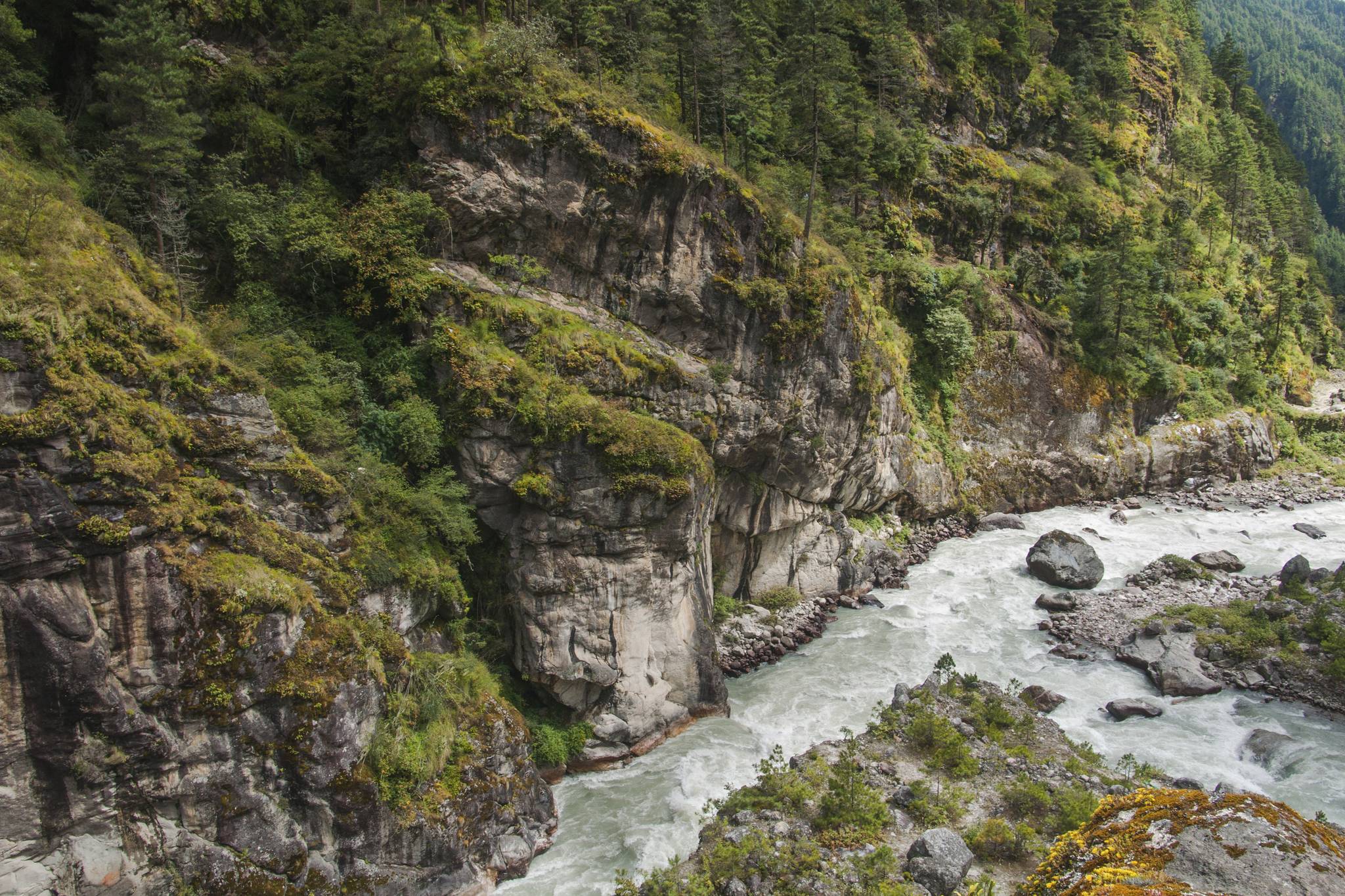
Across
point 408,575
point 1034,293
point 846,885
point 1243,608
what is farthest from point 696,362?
point 1034,293

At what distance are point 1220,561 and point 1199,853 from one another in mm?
27812

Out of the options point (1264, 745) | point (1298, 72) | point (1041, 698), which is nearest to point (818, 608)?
point (1041, 698)

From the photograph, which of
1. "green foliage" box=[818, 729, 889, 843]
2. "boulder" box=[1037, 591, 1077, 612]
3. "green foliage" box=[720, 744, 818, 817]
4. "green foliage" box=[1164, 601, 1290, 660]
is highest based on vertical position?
"green foliage" box=[818, 729, 889, 843]

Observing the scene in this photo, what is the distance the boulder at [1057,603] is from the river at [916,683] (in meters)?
0.66

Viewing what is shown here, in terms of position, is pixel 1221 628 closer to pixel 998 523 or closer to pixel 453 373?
pixel 998 523

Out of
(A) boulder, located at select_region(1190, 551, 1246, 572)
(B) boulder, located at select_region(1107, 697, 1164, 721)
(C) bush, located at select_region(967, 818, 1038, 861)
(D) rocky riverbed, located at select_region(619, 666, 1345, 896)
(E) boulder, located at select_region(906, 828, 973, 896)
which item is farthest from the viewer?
(A) boulder, located at select_region(1190, 551, 1246, 572)

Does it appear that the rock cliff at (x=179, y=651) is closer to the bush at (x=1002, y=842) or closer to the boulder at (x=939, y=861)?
the boulder at (x=939, y=861)

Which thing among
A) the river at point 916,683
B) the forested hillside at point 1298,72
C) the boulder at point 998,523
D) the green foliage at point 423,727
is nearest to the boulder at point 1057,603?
the river at point 916,683

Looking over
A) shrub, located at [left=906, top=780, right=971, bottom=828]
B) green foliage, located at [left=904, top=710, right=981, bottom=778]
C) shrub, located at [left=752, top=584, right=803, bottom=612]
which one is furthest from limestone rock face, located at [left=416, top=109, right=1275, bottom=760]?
shrub, located at [left=906, top=780, right=971, bottom=828]

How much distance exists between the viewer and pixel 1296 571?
26.8 meters

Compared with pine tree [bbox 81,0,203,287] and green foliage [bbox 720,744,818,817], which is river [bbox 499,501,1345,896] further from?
pine tree [bbox 81,0,203,287]

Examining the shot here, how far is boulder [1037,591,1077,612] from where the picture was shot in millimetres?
27625

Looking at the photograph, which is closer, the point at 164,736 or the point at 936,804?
the point at 164,736

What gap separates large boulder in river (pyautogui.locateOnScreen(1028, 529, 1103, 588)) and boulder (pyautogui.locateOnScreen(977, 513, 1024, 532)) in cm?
566
